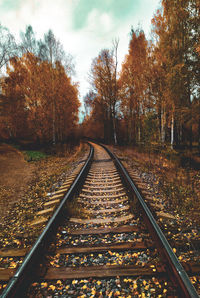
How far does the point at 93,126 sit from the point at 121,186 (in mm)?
31219

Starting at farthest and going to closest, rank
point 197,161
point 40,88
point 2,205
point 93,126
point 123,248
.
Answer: point 93,126 < point 40,88 < point 197,161 < point 2,205 < point 123,248

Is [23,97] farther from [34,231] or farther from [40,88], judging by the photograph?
[34,231]

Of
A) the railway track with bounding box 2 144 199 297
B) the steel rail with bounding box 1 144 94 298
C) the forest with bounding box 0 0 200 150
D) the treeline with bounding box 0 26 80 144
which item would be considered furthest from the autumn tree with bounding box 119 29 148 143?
the steel rail with bounding box 1 144 94 298

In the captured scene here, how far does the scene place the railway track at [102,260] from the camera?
180cm

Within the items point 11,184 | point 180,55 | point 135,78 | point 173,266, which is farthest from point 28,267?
point 135,78

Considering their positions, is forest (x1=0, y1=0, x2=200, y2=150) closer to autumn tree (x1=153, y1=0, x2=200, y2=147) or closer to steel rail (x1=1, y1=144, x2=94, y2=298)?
autumn tree (x1=153, y1=0, x2=200, y2=147)

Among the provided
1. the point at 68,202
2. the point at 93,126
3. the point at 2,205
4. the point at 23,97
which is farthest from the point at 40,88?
the point at 93,126

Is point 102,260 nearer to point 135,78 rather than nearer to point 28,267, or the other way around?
point 28,267

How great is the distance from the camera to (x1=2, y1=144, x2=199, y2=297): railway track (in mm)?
1800

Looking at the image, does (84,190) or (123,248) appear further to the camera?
(84,190)

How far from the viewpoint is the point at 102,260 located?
2.25 m

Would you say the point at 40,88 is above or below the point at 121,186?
above

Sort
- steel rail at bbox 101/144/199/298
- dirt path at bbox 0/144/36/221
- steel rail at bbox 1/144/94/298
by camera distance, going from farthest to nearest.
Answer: dirt path at bbox 0/144/36/221 → steel rail at bbox 1/144/94/298 → steel rail at bbox 101/144/199/298

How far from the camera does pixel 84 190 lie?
4.77m
